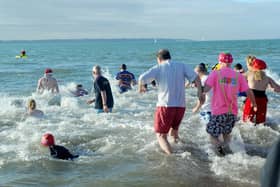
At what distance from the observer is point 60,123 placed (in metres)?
9.77

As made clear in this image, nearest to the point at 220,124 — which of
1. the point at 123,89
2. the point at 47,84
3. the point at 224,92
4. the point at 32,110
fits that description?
the point at 224,92

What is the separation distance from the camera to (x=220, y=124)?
6.36 meters

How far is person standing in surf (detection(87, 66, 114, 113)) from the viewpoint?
9.13 m

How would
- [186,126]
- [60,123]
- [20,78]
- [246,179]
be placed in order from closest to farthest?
[246,179]
[186,126]
[60,123]
[20,78]

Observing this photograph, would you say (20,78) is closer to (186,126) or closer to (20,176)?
(186,126)

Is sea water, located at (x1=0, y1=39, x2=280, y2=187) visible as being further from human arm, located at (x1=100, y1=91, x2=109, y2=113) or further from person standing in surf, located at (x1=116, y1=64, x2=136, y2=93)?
person standing in surf, located at (x1=116, y1=64, x2=136, y2=93)

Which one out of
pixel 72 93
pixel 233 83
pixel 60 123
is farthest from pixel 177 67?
pixel 72 93

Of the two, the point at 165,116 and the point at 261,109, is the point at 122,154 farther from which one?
the point at 261,109

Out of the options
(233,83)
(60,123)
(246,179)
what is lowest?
(246,179)

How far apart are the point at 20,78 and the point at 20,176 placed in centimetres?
1932

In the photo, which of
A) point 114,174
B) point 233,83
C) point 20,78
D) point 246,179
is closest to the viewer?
point 246,179

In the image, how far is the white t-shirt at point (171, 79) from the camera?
6.39 meters

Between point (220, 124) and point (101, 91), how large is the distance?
11.7 feet

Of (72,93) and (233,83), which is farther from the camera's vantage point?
(72,93)
